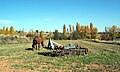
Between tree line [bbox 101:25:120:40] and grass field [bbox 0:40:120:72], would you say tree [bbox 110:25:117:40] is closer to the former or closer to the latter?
tree line [bbox 101:25:120:40]

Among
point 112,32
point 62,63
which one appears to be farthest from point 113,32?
point 62,63

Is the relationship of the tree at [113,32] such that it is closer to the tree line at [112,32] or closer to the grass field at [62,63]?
the tree line at [112,32]

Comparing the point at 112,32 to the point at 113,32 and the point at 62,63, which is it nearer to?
the point at 113,32

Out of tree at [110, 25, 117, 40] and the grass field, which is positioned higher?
tree at [110, 25, 117, 40]

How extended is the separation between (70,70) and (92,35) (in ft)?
334

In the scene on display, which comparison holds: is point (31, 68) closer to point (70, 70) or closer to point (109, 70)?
point (70, 70)

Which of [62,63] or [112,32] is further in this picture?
[112,32]

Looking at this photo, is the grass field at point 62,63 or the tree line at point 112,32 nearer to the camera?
the grass field at point 62,63

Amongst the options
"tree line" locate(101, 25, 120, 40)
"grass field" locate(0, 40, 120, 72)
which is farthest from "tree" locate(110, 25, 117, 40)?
"grass field" locate(0, 40, 120, 72)

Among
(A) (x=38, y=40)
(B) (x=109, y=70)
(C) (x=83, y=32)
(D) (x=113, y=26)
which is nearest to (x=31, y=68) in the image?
(B) (x=109, y=70)

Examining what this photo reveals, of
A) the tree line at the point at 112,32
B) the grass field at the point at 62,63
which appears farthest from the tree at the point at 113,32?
the grass field at the point at 62,63

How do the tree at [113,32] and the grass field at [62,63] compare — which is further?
the tree at [113,32]

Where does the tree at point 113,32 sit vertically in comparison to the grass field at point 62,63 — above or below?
above

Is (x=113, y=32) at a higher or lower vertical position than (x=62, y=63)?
higher
